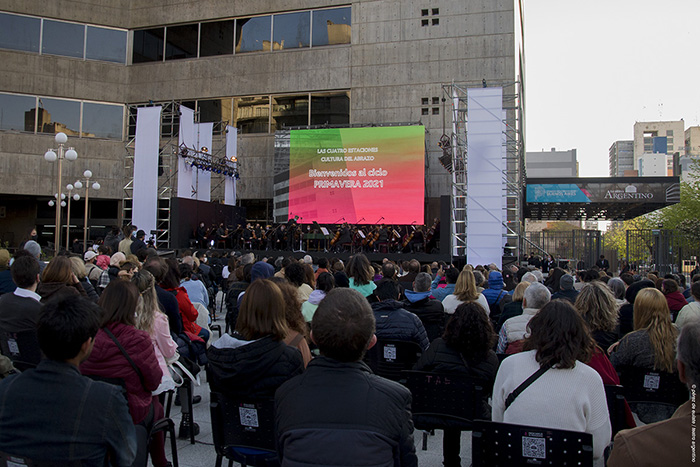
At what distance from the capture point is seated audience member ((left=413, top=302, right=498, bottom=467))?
335 cm

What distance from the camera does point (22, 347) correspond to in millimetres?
3699

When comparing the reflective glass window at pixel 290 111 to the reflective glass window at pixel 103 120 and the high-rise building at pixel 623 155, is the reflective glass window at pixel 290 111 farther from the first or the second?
the high-rise building at pixel 623 155

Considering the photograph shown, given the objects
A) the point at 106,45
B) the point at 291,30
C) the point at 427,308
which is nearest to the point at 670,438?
the point at 427,308

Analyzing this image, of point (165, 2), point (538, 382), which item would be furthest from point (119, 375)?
point (165, 2)

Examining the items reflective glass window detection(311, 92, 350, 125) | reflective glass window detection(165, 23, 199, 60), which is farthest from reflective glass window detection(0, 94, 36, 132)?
reflective glass window detection(311, 92, 350, 125)

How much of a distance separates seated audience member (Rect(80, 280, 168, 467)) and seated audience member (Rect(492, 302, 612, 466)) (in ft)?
6.14

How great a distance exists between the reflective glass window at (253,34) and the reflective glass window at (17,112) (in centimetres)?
1013

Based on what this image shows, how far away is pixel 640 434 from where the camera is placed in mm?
1399

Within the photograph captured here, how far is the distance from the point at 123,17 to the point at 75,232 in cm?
1098

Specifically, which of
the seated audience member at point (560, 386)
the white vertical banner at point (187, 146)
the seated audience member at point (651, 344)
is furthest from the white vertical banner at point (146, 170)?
the seated audience member at point (560, 386)

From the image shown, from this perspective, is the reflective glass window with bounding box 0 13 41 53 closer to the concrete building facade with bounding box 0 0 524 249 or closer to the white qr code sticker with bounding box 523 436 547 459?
the concrete building facade with bounding box 0 0 524 249

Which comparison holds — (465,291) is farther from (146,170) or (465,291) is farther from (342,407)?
(146,170)

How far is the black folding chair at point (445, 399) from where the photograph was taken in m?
3.22

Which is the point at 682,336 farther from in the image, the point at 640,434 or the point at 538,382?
the point at 538,382
